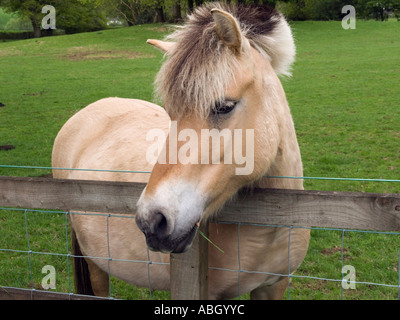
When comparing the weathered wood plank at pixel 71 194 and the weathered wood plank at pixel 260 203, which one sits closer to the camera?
the weathered wood plank at pixel 260 203

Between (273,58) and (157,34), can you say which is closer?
(273,58)

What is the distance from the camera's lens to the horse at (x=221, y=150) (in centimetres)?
195

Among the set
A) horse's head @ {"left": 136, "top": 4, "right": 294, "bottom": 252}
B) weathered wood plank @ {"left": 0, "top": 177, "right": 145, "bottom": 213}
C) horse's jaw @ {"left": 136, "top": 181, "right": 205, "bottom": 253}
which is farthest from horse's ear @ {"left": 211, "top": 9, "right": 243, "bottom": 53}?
weathered wood plank @ {"left": 0, "top": 177, "right": 145, "bottom": 213}

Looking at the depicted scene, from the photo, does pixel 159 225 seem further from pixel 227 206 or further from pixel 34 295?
pixel 34 295

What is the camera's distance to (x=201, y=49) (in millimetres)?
2117

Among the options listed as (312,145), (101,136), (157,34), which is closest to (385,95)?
(312,145)

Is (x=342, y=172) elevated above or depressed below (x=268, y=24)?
below

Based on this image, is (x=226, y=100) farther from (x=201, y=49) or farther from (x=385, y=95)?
(x=385, y=95)

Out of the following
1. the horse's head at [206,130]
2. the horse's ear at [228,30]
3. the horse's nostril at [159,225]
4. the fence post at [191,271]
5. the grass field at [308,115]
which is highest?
the horse's ear at [228,30]

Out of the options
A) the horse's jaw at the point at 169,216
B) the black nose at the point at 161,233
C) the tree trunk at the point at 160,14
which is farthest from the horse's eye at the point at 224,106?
the tree trunk at the point at 160,14

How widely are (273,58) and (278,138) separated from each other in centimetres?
52

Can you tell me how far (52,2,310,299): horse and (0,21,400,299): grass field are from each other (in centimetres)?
111

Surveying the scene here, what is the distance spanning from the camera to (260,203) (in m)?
2.27

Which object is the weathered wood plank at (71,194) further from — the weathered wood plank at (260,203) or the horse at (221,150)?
the horse at (221,150)
